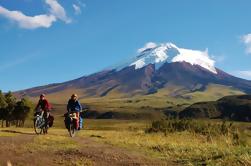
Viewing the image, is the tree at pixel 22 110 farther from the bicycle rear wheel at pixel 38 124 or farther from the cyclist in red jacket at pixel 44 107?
the bicycle rear wheel at pixel 38 124

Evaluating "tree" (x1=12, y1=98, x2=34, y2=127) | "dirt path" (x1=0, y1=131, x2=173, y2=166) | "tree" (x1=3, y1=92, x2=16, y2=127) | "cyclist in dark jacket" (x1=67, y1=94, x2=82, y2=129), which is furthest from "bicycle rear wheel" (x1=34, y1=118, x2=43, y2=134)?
"tree" (x1=12, y1=98, x2=34, y2=127)

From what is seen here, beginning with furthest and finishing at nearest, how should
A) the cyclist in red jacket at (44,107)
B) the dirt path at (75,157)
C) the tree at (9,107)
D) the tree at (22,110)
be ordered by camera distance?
the tree at (22,110), the tree at (9,107), the cyclist in red jacket at (44,107), the dirt path at (75,157)

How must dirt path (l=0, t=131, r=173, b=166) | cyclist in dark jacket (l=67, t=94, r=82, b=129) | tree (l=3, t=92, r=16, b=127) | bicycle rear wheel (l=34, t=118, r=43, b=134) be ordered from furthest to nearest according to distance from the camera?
tree (l=3, t=92, r=16, b=127) → bicycle rear wheel (l=34, t=118, r=43, b=134) → cyclist in dark jacket (l=67, t=94, r=82, b=129) → dirt path (l=0, t=131, r=173, b=166)

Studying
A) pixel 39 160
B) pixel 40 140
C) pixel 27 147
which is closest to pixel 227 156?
pixel 39 160

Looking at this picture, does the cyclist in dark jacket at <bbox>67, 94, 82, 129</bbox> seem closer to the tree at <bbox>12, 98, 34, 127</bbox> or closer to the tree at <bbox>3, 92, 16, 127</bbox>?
the tree at <bbox>3, 92, 16, 127</bbox>

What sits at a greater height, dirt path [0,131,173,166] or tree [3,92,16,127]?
tree [3,92,16,127]

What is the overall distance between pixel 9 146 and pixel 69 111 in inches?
369

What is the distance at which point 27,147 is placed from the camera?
18531 mm

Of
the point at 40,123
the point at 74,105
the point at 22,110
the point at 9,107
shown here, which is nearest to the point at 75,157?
the point at 74,105

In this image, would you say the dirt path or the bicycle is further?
the bicycle

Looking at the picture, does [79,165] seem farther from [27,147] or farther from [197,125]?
[197,125]

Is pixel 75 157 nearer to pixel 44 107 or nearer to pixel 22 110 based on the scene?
pixel 44 107

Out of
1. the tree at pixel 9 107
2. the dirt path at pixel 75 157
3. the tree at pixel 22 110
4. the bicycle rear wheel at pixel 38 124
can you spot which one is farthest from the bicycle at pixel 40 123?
the tree at pixel 22 110

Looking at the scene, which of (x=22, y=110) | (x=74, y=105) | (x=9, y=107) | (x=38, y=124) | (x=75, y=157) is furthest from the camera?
(x=22, y=110)
